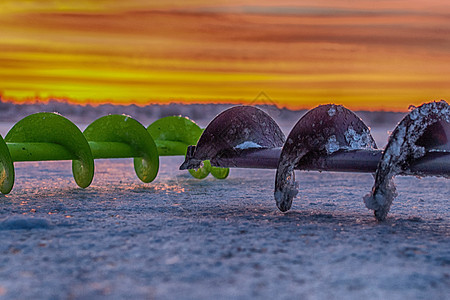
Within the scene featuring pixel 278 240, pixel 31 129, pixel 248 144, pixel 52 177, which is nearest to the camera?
pixel 278 240

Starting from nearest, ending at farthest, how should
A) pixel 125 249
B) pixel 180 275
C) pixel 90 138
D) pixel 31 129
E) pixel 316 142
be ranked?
pixel 180 275 → pixel 125 249 → pixel 316 142 → pixel 31 129 → pixel 90 138

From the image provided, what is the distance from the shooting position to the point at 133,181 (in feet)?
20.6

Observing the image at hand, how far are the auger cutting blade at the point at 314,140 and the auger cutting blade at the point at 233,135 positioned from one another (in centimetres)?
70

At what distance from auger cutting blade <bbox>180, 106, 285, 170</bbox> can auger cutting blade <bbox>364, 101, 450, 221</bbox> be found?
137 cm

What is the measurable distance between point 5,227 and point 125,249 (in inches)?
34.5

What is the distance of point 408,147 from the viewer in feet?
10.9

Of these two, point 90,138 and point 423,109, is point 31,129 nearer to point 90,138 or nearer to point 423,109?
point 90,138

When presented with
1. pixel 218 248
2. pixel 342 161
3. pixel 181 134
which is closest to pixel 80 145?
pixel 181 134

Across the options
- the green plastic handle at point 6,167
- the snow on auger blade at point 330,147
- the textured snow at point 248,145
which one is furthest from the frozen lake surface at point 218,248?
the textured snow at point 248,145

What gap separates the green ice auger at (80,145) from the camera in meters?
4.70

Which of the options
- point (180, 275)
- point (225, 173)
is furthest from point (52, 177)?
point (180, 275)

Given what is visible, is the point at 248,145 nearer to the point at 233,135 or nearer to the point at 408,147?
the point at 233,135


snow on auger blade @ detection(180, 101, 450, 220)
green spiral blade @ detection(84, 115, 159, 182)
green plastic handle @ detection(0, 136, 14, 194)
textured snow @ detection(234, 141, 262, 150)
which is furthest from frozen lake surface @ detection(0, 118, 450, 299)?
green spiral blade @ detection(84, 115, 159, 182)

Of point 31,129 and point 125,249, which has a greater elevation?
point 31,129
